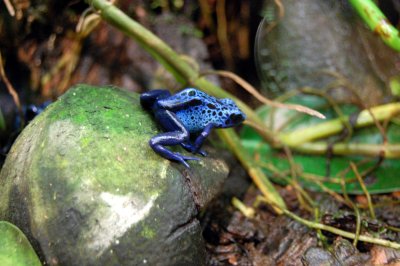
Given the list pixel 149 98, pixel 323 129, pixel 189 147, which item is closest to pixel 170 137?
pixel 189 147

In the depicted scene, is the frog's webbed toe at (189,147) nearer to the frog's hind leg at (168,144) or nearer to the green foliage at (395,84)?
the frog's hind leg at (168,144)

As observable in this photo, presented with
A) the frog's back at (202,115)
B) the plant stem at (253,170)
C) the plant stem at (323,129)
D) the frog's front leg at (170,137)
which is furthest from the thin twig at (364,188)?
the frog's front leg at (170,137)

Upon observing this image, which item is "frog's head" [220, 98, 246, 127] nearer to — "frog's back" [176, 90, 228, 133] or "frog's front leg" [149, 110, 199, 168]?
"frog's back" [176, 90, 228, 133]

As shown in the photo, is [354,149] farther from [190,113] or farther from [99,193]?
[99,193]

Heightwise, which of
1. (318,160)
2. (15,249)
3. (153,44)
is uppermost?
(153,44)

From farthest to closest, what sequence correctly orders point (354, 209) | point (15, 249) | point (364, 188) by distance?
1. point (364, 188)
2. point (354, 209)
3. point (15, 249)

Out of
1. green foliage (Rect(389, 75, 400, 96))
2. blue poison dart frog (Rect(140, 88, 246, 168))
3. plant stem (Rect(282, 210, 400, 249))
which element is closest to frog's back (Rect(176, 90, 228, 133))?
blue poison dart frog (Rect(140, 88, 246, 168))

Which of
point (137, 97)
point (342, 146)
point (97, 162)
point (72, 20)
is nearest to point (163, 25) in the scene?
point (72, 20)
